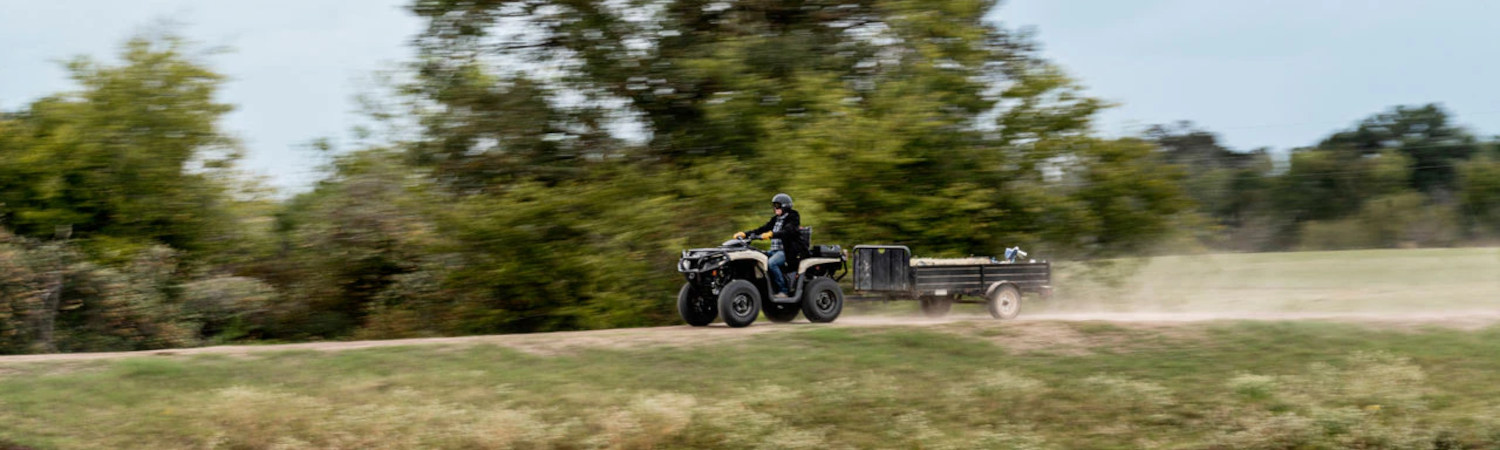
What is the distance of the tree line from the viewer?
24297 mm

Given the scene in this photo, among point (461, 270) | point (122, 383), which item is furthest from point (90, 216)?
point (122, 383)

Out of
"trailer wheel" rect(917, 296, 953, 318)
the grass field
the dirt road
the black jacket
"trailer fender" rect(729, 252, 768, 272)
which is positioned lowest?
the grass field

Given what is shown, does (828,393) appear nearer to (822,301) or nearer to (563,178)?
(822,301)

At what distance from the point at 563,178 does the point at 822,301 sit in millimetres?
9546

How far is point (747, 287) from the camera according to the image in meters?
16.8

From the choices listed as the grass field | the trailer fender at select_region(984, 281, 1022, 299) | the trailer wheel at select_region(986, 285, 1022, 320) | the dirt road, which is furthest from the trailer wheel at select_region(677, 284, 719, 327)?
the trailer wheel at select_region(986, 285, 1022, 320)

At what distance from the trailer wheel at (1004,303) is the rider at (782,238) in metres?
3.49

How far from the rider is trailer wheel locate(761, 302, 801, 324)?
1.85 feet

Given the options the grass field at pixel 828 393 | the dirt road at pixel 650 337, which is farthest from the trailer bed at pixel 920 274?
the grass field at pixel 828 393

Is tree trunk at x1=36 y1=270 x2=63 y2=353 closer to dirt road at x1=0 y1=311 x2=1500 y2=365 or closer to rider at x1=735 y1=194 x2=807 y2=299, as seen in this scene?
dirt road at x1=0 y1=311 x2=1500 y2=365

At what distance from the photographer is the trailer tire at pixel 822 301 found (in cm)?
1764

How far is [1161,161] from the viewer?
27.0 metres

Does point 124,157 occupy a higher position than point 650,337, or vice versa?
point 124,157

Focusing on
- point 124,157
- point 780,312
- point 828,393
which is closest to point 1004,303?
point 780,312
